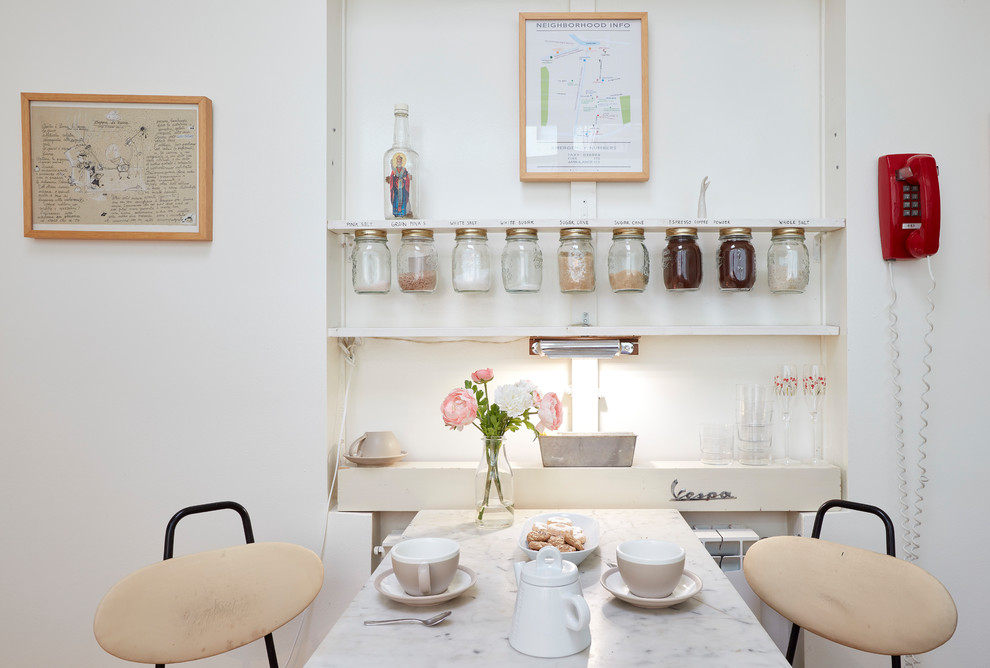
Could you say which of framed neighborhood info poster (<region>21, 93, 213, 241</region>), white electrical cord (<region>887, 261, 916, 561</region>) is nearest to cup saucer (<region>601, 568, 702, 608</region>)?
white electrical cord (<region>887, 261, 916, 561</region>)

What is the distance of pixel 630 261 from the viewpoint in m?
1.71

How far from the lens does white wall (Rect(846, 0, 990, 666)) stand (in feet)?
5.59

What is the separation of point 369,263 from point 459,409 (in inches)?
19.8

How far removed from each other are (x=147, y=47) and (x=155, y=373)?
2.97ft

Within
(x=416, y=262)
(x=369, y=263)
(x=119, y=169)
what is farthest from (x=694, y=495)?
(x=119, y=169)

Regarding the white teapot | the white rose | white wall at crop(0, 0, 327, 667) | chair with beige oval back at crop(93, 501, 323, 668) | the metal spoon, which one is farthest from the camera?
white wall at crop(0, 0, 327, 667)

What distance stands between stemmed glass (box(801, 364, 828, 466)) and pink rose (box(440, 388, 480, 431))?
0.98 meters

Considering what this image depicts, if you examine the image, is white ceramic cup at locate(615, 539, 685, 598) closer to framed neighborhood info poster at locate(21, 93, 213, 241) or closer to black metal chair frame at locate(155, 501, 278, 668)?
black metal chair frame at locate(155, 501, 278, 668)

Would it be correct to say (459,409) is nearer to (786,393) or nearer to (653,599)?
(653,599)

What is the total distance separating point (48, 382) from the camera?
5.70ft

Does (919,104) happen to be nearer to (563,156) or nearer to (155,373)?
(563,156)

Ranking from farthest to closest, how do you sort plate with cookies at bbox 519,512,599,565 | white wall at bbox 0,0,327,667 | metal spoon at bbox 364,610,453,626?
1. white wall at bbox 0,0,327,667
2. plate with cookies at bbox 519,512,599,565
3. metal spoon at bbox 364,610,453,626

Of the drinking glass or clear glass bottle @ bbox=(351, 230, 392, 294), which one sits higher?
clear glass bottle @ bbox=(351, 230, 392, 294)

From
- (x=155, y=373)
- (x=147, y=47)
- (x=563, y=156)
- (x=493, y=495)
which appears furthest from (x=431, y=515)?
(x=147, y=47)
